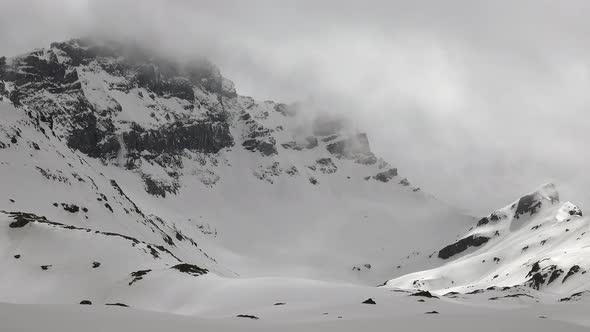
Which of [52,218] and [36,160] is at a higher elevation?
[36,160]

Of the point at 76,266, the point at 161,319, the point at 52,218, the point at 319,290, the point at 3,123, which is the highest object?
the point at 3,123

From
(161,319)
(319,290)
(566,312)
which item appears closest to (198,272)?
(319,290)

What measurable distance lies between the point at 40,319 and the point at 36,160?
414 ft

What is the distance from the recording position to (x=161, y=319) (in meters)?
19.1

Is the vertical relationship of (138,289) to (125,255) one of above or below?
below

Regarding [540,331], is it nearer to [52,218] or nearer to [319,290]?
[319,290]

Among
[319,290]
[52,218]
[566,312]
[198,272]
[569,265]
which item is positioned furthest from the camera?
[569,265]

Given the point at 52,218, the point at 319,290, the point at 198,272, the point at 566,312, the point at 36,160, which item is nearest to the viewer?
the point at 566,312

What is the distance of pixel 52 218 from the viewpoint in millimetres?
110000

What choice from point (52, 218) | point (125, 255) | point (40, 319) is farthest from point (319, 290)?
point (52, 218)

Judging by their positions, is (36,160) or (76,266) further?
(36,160)

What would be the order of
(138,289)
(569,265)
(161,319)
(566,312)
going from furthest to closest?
1. (569,265)
2. (138,289)
3. (566,312)
4. (161,319)

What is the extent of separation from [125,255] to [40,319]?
204ft

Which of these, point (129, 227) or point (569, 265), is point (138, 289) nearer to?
point (129, 227)
